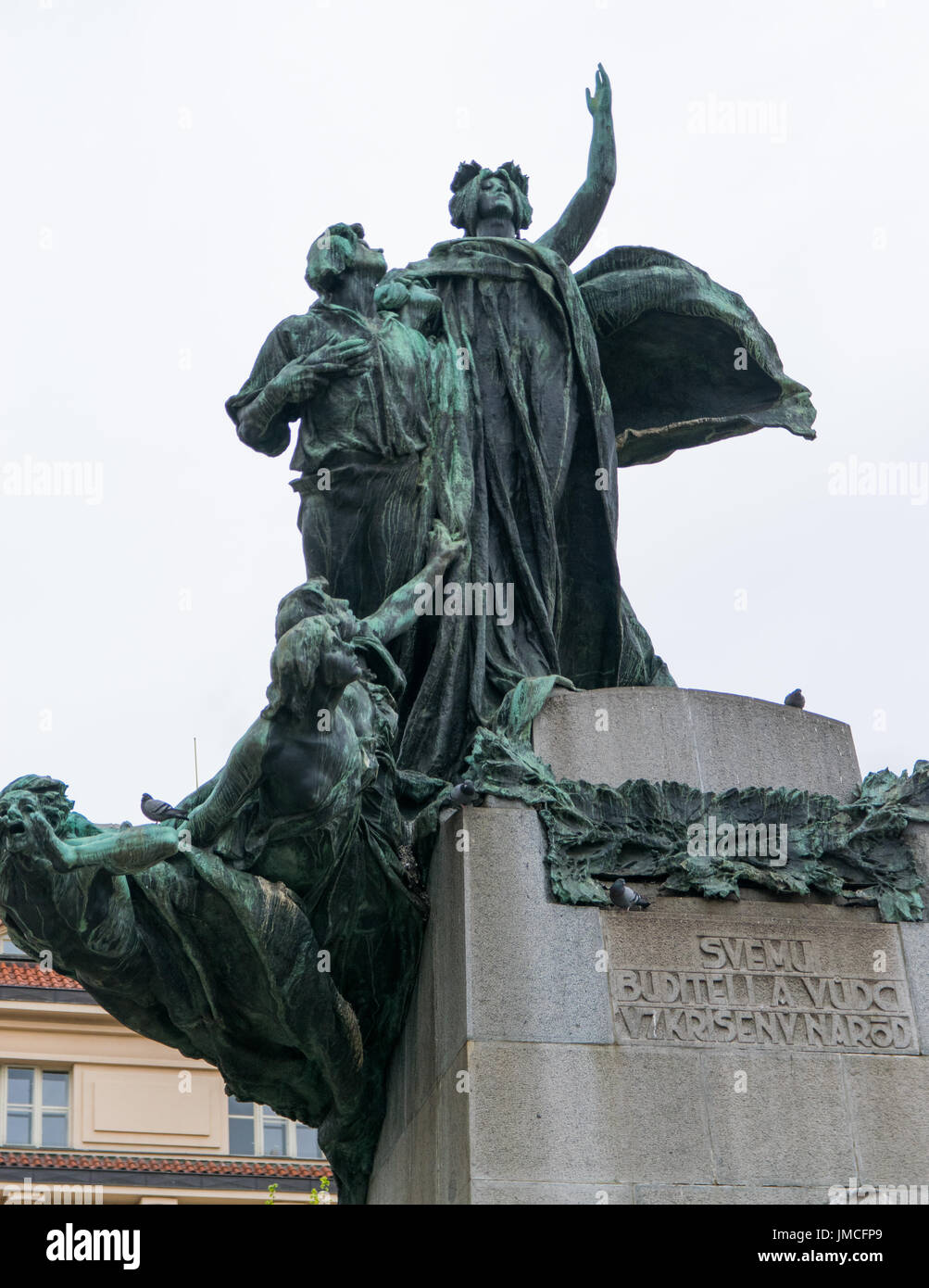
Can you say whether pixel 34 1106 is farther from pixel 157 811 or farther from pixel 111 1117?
pixel 157 811

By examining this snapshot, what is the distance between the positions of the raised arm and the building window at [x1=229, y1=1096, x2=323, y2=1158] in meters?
29.2

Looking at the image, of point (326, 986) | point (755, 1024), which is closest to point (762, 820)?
point (755, 1024)

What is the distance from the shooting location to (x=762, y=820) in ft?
34.9

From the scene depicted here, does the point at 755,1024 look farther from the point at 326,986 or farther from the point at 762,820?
the point at 326,986

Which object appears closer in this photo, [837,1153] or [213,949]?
[837,1153]

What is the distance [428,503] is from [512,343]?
1318 mm

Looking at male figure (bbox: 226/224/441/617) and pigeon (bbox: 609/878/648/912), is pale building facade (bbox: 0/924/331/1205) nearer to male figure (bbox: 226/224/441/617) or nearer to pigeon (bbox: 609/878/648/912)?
male figure (bbox: 226/224/441/617)

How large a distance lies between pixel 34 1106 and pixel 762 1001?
106ft

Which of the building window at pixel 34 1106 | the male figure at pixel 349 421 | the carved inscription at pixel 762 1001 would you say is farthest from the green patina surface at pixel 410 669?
the building window at pixel 34 1106

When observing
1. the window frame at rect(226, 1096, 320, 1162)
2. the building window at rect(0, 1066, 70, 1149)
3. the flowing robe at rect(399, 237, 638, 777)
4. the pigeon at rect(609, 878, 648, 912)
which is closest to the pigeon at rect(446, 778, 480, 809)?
the pigeon at rect(609, 878, 648, 912)

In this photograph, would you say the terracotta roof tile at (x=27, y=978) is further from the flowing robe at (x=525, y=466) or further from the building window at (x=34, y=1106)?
the flowing robe at (x=525, y=466)

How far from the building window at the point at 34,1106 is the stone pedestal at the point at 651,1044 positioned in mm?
30812
